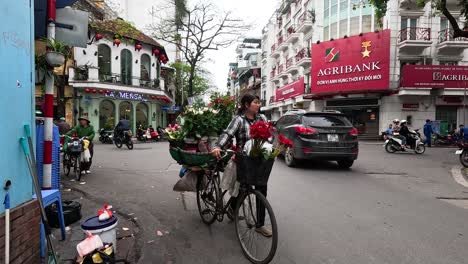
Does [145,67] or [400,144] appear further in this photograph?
[145,67]

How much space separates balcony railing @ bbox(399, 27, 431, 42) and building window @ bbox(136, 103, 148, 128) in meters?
22.5

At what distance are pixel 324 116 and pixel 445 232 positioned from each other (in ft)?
17.2

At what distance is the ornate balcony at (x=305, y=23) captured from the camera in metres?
28.9

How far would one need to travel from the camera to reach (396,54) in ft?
78.8

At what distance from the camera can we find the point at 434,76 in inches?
904

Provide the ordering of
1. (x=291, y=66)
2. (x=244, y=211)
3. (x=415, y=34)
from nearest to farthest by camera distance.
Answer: (x=244, y=211) → (x=415, y=34) → (x=291, y=66)

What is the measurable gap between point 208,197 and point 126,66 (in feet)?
82.1

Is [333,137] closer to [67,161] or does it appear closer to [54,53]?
[54,53]

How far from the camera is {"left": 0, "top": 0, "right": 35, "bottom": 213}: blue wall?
231 centimetres

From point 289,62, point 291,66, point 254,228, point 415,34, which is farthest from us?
point 289,62

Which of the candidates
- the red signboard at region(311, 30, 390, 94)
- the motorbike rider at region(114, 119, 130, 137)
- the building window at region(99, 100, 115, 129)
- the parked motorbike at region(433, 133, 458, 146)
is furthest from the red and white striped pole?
the red signboard at region(311, 30, 390, 94)

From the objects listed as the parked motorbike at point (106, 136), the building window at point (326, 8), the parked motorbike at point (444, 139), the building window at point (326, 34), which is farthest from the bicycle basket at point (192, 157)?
the building window at point (326, 8)

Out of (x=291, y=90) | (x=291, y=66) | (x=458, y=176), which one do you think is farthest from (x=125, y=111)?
(x=458, y=176)

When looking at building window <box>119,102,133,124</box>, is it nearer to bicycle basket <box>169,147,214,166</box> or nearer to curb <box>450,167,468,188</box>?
curb <box>450,167,468,188</box>
